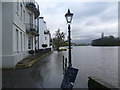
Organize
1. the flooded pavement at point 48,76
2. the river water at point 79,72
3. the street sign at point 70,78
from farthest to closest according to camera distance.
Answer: the river water at point 79,72 < the flooded pavement at point 48,76 < the street sign at point 70,78

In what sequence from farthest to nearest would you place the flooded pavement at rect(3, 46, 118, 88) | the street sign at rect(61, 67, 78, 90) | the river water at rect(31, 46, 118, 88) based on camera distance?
the river water at rect(31, 46, 118, 88) → the flooded pavement at rect(3, 46, 118, 88) → the street sign at rect(61, 67, 78, 90)

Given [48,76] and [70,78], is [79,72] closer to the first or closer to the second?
[48,76]

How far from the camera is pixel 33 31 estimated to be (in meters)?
23.6

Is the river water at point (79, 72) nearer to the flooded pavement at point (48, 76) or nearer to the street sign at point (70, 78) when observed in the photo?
the flooded pavement at point (48, 76)

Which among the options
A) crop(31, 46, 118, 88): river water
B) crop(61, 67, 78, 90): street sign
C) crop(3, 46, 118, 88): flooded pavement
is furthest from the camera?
crop(31, 46, 118, 88): river water

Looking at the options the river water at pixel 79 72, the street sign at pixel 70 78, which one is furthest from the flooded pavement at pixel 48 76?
the street sign at pixel 70 78

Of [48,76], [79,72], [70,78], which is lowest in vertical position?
[79,72]

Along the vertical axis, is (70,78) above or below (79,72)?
above

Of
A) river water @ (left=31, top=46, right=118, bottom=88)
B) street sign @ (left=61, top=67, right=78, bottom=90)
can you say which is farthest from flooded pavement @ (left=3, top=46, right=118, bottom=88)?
street sign @ (left=61, top=67, right=78, bottom=90)

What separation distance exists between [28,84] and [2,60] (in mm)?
4947

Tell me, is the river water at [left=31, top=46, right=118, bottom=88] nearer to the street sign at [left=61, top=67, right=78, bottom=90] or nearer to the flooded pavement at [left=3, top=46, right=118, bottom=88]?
the flooded pavement at [left=3, top=46, right=118, bottom=88]

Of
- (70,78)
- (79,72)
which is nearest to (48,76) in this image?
(79,72)

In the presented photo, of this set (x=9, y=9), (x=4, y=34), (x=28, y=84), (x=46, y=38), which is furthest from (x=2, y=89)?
(x=46, y=38)

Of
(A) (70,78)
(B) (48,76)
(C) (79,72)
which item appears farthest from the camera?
(C) (79,72)
